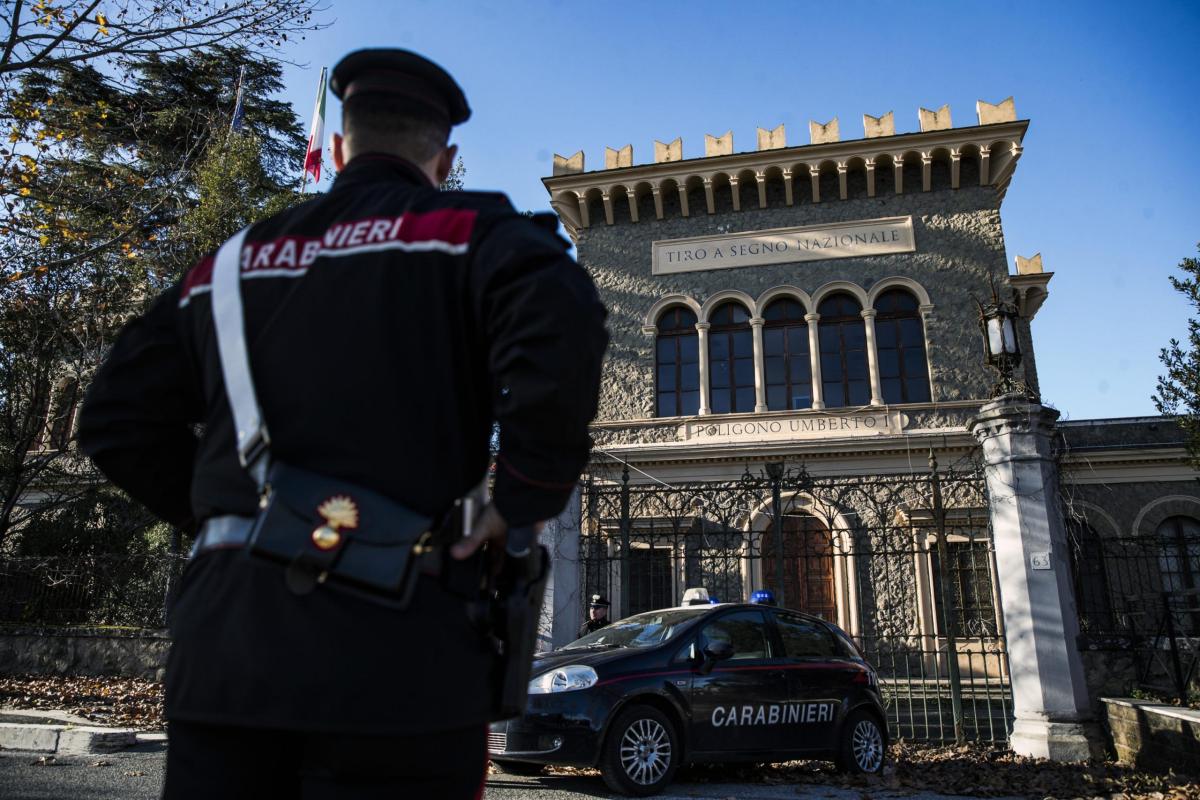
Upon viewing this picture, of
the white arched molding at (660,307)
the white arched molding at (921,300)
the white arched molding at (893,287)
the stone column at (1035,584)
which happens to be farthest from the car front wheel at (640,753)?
the white arched molding at (893,287)

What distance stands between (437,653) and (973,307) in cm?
2114

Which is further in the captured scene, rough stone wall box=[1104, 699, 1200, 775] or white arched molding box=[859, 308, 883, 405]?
white arched molding box=[859, 308, 883, 405]

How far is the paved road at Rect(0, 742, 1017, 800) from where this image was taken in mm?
5938

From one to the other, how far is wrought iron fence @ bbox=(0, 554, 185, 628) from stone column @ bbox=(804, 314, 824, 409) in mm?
14187

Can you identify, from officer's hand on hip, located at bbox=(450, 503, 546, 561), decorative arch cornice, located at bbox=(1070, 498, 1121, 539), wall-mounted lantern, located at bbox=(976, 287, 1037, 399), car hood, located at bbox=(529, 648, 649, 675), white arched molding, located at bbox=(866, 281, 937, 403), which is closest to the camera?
officer's hand on hip, located at bbox=(450, 503, 546, 561)

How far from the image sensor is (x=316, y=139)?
1673cm

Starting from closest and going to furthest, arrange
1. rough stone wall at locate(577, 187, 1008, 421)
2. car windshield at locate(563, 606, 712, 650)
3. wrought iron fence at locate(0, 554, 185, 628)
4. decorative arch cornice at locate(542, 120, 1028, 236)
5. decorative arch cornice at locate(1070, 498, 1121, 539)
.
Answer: car windshield at locate(563, 606, 712, 650), wrought iron fence at locate(0, 554, 185, 628), decorative arch cornice at locate(1070, 498, 1121, 539), rough stone wall at locate(577, 187, 1008, 421), decorative arch cornice at locate(542, 120, 1028, 236)

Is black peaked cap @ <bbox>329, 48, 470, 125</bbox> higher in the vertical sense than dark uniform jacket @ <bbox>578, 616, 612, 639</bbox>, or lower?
higher

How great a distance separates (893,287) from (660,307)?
19.3ft

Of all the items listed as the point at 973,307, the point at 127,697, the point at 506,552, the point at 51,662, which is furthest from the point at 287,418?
the point at 973,307

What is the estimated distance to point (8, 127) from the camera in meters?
10.9

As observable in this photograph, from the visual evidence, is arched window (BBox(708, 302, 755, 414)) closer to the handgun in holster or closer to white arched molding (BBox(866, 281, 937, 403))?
white arched molding (BBox(866, 281, 937, 403))

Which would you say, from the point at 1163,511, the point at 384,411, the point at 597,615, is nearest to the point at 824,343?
the point at 1163,511

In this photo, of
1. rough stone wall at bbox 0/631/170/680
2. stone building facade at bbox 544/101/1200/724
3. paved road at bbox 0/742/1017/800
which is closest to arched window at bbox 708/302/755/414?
stone building facade at bbox 544/101/1200/724
